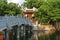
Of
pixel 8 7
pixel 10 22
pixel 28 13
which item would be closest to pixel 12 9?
pixel 8 7

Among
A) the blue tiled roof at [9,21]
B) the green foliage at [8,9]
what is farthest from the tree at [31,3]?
the blue tiled roof at [9,21]

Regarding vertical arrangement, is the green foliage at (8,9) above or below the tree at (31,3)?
below

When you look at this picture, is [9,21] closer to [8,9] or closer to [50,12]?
[8,9]

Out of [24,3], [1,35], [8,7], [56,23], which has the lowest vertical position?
[1,35]

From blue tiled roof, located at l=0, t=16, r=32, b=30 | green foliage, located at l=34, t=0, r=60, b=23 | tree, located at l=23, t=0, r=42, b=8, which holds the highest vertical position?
tree, located at l=23, t=0, r=42, b=8

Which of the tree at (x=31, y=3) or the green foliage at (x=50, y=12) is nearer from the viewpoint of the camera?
the green foliage at (x=50, y=12)

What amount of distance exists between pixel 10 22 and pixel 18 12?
1698 centimetres

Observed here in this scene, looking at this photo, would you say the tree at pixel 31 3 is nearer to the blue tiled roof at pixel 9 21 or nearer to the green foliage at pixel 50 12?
the green foliage at pixel 50 12

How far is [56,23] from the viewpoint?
36.5m

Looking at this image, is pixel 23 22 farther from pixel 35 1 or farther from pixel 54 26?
pixel 35 1

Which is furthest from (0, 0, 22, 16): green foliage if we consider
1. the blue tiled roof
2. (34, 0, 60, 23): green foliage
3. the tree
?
the blue tiled roof

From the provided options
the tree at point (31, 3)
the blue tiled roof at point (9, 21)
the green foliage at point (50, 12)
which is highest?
the tree at point (31, 3)

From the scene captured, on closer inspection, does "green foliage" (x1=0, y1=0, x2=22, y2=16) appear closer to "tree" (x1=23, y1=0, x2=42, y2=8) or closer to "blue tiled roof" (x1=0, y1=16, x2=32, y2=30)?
"tree" (x1=23, y1=0, x2=42, y2=8)

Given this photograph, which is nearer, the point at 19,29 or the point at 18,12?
the point at 19,29
